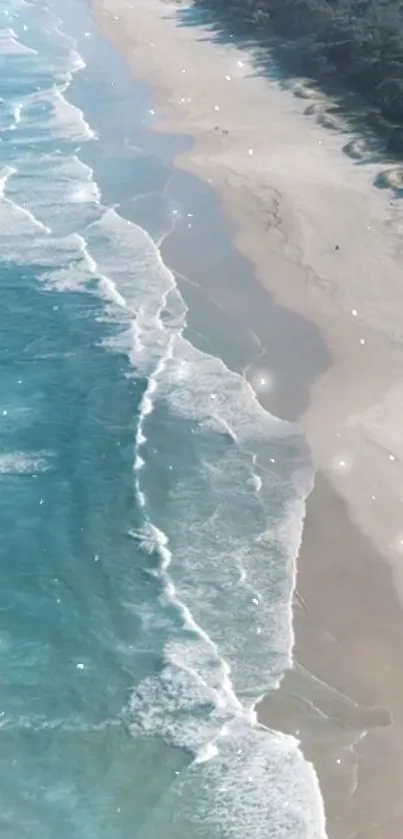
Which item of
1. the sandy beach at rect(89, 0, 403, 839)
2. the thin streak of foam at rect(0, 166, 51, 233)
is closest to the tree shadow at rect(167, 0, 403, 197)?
the sandy beach at rect(89, 0, 403, 839)

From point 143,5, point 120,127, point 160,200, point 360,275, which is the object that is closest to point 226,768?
point 360,275

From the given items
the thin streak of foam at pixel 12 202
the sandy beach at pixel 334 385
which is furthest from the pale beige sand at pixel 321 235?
the thin streak of foam at pixel 12 202

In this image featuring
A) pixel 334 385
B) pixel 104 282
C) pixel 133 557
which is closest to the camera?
pixel 133 557

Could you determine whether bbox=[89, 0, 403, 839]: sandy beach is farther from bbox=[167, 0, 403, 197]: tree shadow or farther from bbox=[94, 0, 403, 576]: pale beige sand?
bbox=[167, 0, 403, 197]: tree shadow

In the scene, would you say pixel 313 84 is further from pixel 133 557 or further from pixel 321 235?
pixel 133 557

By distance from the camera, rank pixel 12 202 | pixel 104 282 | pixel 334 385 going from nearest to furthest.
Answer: pixel 334 385
pixel 104 282
pixel 12 202

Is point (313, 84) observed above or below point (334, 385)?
below

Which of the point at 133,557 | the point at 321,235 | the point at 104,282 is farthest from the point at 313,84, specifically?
the point at 133,557
